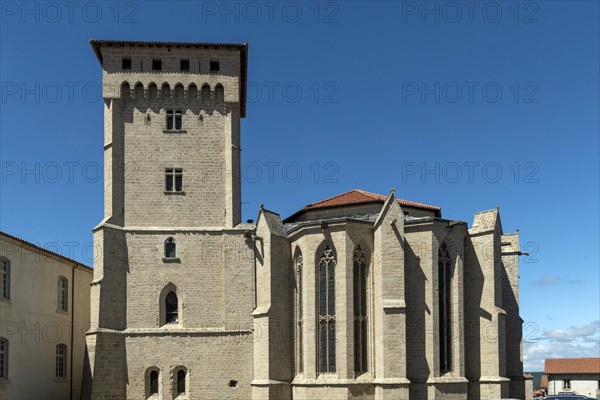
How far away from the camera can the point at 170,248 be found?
32.6 m

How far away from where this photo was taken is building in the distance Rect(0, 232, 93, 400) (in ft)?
92.3

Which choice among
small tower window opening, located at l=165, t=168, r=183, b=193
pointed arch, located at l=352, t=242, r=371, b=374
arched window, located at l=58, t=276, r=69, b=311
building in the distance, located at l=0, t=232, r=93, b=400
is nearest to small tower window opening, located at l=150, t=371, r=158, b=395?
building in the distance, located at l=0, t=232, r=93, b=400

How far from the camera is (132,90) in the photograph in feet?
111

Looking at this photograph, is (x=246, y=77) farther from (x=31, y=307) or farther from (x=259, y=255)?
(x=31, y=307)

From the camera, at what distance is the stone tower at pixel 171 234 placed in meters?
31.0

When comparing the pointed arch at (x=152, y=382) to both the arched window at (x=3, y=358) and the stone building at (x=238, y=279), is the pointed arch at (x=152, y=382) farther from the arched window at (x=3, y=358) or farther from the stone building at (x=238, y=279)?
the arched window at (x=3, y=358)

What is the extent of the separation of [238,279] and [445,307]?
10927 mm

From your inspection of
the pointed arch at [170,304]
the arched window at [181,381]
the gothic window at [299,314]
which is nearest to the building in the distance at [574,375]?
the gothic window at [299,314]

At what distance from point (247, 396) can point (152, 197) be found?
38.7ft

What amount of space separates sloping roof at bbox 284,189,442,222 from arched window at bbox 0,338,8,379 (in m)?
17.2

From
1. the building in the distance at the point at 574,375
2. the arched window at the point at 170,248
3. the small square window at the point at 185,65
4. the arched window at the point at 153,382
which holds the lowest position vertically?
the building in the distance at the point at 574,375

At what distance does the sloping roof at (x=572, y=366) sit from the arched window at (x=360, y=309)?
153 ft

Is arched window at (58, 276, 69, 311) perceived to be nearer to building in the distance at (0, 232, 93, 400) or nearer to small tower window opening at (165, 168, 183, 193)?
building in the distance at (0, 232, 93, 400)

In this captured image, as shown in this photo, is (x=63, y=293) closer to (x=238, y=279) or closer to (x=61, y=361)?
(x=61, y=361)
